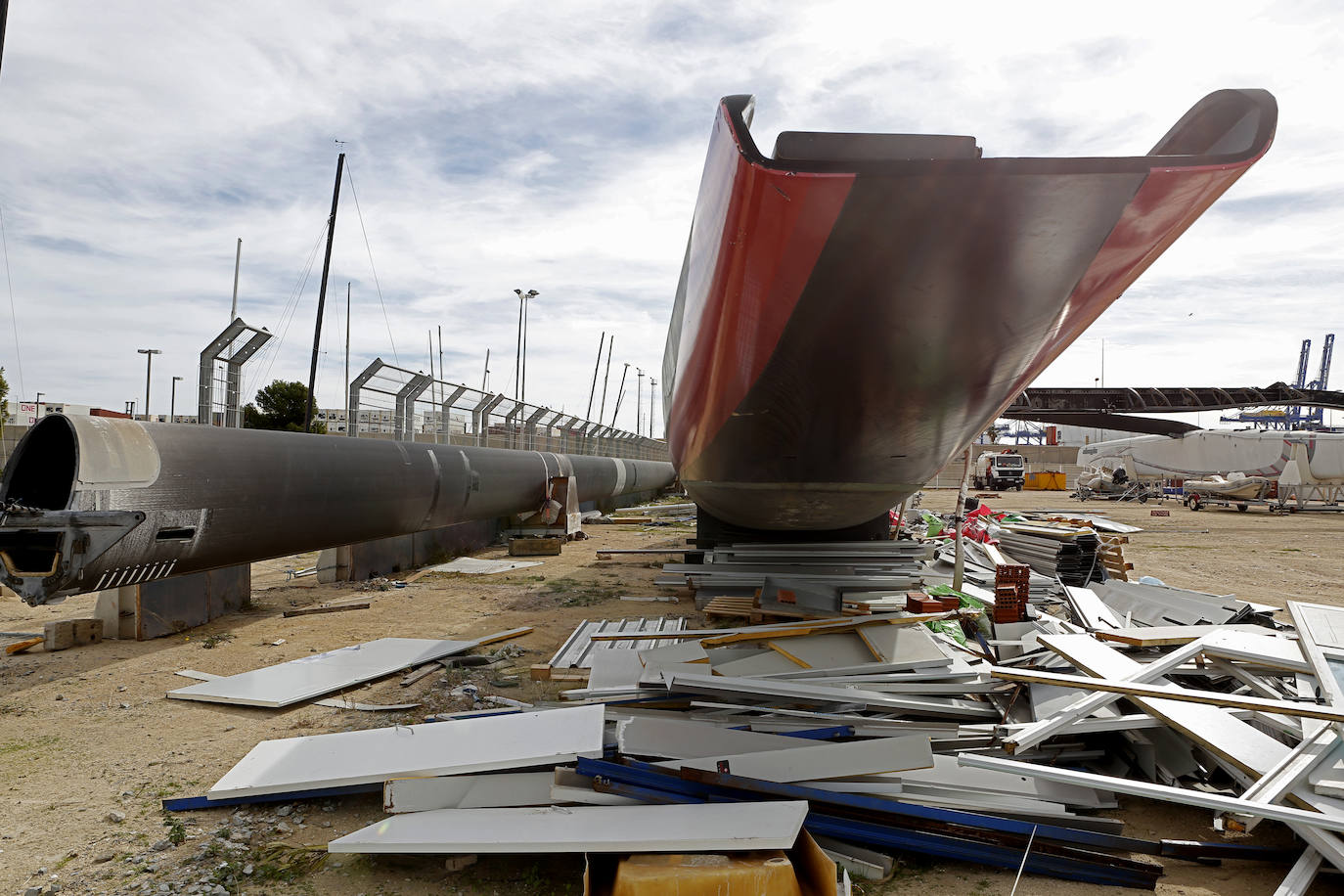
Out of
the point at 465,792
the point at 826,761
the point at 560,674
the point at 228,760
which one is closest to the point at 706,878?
the point at 826,761

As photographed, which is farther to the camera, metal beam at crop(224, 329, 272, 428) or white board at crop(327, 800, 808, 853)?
metal beam at crop(224, 329, 272, 428)

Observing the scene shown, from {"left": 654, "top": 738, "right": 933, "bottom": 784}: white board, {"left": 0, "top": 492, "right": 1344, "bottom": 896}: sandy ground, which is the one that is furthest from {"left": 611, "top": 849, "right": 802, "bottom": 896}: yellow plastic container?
{"left": 654, "top": 738, "right": 933, "bottom": 784}: white board

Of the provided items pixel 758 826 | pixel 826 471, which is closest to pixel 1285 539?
pixel 826 471

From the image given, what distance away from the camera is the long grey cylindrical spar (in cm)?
407

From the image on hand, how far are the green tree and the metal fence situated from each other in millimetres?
22720

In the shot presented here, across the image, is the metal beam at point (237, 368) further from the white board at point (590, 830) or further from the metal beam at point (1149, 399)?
the metal beam at point (1149, 399)

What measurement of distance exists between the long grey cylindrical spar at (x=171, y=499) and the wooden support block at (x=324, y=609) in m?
0.73

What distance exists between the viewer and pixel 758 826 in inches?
101

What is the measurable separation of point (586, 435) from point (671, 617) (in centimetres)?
1546

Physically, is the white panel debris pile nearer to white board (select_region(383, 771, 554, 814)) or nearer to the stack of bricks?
white board (select_region(383, 771, 554, 814))

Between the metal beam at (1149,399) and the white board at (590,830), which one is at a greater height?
the metal beam at (1149,399)

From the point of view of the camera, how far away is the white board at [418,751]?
303cm

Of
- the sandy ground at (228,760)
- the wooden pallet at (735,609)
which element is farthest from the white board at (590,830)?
the wooden pallet at (735,609)

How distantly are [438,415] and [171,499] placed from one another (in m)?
6.47
